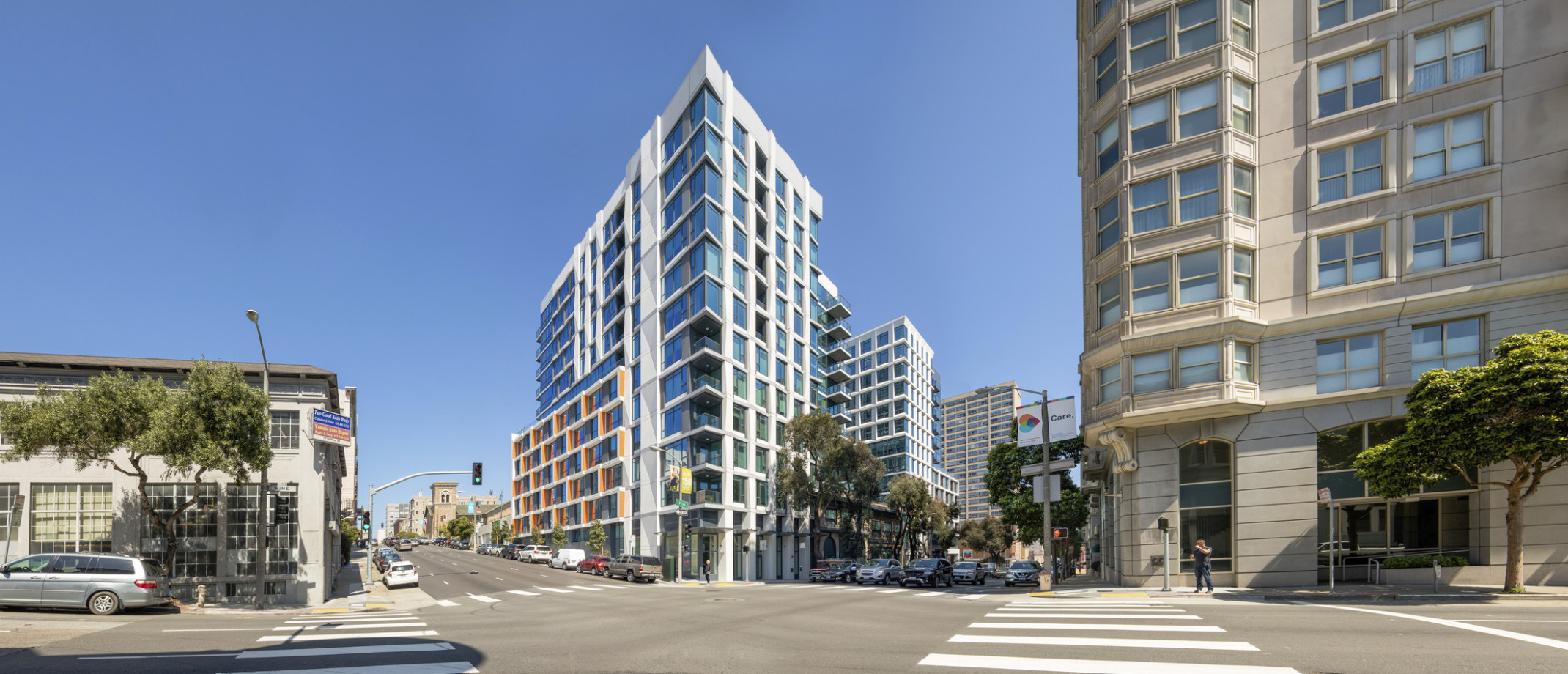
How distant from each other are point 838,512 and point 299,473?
51.9m

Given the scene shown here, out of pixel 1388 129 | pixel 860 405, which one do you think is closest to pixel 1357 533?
pixel 1388 129

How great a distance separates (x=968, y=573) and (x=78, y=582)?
3749cm

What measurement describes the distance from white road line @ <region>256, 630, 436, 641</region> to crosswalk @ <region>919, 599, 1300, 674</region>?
34.4 feet

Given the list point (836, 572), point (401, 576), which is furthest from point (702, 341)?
point (401, 576)

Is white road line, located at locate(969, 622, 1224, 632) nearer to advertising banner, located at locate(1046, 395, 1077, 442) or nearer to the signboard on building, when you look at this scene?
advertising banner, located at locate(1046, 395, 1077, 442)

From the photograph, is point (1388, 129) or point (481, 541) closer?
point (1388, 129)

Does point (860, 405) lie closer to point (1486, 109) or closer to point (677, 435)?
point (677, 435)

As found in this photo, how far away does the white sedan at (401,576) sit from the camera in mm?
38759

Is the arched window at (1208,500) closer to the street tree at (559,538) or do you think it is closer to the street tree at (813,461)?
the street tree at (813,461)

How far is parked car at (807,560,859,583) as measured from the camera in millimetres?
52250

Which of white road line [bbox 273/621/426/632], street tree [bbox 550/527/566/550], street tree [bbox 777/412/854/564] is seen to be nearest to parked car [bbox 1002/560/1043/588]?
street tree [bbox 777/412/854/564]

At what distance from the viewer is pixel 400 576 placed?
39.0 metres

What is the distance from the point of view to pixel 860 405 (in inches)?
4663

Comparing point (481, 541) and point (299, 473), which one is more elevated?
point (299, 473)
